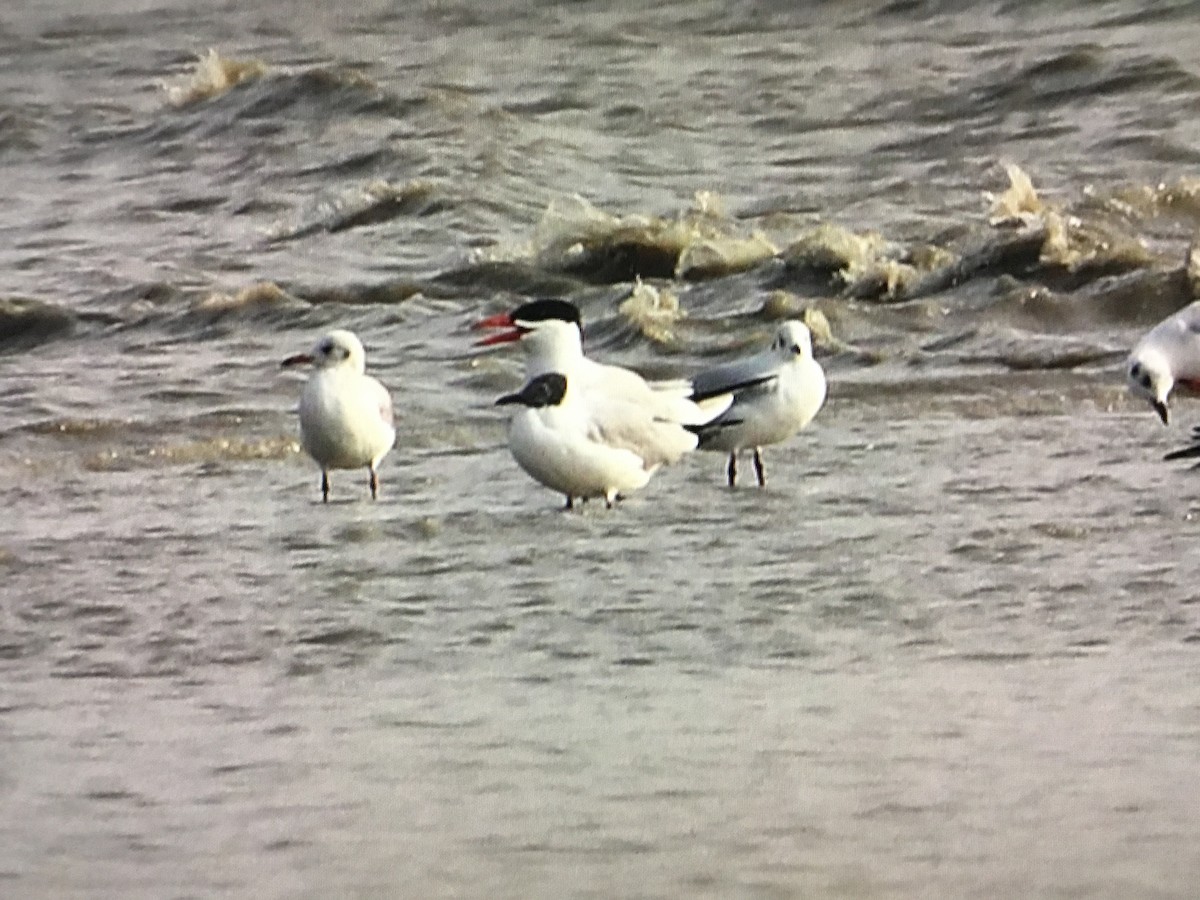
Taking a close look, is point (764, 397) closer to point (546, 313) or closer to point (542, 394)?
point (542, 394)

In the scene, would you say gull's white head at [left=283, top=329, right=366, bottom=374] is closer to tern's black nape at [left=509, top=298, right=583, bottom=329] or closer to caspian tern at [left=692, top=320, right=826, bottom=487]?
tern's black nape at [left=509, top=298, right=583, bottom=329]

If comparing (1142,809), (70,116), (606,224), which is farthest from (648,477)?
(70,116)

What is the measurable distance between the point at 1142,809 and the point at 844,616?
1.64m

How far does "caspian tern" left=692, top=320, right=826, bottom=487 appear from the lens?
28.7 feet

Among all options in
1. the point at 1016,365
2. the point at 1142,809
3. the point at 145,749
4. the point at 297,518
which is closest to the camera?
the point at 1142,809

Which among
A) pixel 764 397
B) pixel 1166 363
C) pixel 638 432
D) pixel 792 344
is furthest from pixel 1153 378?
pixel 638 432

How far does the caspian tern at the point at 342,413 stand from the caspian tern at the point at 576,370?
1.31 ft

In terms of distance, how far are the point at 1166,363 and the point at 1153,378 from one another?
95mm

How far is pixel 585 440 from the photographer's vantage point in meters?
8.45

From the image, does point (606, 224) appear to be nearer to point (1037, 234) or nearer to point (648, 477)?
point (1037, 234)

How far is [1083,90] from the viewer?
16.1 meters

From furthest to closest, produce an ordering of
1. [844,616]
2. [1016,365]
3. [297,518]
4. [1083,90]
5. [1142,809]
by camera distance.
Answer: [1083,90]
[1016,365]
[297,518]
[844,616]
[1142,809]

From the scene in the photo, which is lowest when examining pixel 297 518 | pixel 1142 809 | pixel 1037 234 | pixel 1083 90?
pixel 1142 809

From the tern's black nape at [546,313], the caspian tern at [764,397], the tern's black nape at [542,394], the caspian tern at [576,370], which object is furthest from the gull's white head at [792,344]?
the tern's black nape at [542,394]
